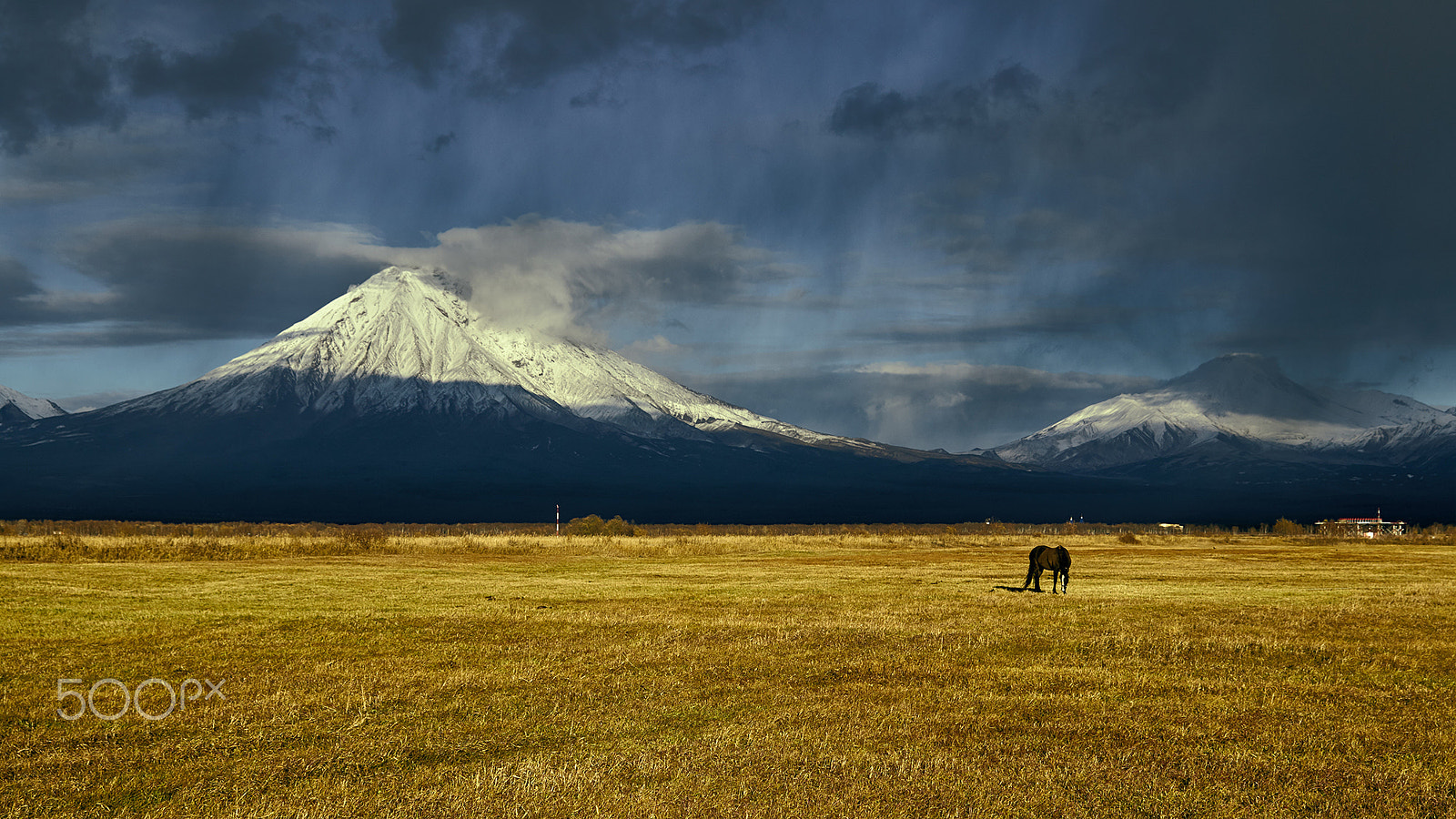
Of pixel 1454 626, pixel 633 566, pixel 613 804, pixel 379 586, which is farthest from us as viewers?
pixel 633 566

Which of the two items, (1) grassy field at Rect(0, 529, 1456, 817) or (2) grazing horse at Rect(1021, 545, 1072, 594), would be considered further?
(2) grazing horse at Rect(1021, 545, 1072, 594)

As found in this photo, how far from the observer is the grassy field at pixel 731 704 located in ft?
34.5

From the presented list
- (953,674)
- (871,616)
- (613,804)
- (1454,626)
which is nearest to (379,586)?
(871,616)

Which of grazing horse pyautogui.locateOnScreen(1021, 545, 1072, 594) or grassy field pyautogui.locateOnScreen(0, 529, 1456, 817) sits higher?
grazing horse pyautogui.locateOnScreen(1021, 545, 1072, 594)

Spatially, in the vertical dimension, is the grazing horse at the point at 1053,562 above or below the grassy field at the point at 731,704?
above

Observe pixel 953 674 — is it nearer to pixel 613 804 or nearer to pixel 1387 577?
pixel 613 804

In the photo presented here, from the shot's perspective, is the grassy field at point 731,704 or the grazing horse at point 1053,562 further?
the grazing horse at point 1053,562

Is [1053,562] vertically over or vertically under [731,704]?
over

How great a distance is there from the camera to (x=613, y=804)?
10094 millimetres

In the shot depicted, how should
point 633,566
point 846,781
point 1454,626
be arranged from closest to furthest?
point 846,781 → point 1454,626 → point 633,566

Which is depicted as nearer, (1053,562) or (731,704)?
(731,704)

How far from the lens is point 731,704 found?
48.2ft

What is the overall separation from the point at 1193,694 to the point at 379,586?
28.1 m

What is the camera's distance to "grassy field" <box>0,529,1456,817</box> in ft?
34.5
